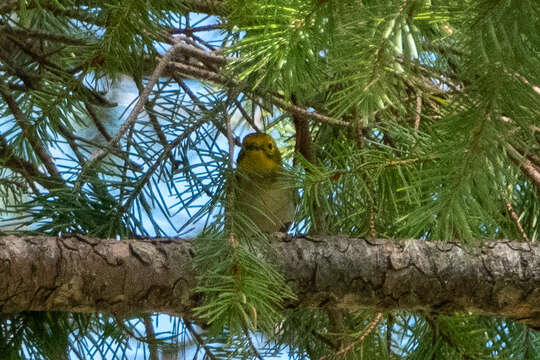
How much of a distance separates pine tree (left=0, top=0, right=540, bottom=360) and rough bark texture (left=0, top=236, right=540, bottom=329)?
38 mm

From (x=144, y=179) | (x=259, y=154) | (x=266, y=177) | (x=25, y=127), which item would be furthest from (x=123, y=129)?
(x=259, y=154)

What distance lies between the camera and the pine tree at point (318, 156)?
678 millimetres

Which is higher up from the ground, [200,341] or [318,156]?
[318,156]

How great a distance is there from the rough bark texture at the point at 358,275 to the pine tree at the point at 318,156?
38 mm

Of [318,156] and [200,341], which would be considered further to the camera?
[318,156]

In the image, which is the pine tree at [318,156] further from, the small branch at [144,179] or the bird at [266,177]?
the bird at [266,177]

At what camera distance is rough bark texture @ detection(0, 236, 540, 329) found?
1.06m

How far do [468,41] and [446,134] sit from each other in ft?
0.48

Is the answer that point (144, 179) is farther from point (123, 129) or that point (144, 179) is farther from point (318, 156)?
point (318, 156)

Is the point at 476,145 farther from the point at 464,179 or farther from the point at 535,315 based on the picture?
the point at 535,315

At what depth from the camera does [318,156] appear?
1.67 meters

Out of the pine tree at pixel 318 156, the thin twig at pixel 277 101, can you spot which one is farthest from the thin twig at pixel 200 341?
the thin twig at pixel 277 101

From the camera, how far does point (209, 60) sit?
1.52 meters

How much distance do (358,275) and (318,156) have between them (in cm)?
56
